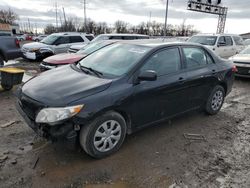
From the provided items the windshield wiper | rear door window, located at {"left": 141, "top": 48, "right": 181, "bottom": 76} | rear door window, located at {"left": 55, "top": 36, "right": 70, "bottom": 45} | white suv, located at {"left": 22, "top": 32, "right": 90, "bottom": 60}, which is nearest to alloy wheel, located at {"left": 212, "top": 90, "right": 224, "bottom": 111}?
rear door window, located at {"left": 141, "top": 48, "right": 181, "bottom": 76}

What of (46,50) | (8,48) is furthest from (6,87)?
(46,50)

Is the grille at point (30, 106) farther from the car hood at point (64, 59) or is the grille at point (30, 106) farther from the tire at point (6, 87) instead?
the car hood at point (64, 59)

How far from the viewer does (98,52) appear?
173 inches

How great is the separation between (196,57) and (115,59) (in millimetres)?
1681

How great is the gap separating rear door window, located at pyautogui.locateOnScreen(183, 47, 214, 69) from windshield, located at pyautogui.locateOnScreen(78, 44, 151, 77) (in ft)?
2.95

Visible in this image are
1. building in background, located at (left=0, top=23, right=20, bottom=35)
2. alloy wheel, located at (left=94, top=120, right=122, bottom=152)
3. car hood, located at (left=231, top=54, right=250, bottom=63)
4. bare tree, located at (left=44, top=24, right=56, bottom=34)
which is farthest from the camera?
bare tree, located at (left=44, top=24, right=56, bottom=34)

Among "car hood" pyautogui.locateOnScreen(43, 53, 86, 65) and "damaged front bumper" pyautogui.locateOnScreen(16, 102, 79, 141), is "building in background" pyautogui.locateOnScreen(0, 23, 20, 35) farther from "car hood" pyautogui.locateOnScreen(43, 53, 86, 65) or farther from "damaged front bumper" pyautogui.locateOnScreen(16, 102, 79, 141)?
"damaged front bumper" pyautogui.locateOnScreen(16, 102, 79, 141)

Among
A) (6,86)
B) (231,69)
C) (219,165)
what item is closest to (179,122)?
(219,165)

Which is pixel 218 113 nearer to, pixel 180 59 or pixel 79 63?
pixel 180 59

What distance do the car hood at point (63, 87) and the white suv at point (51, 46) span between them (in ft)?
28.0

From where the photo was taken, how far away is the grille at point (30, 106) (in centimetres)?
298

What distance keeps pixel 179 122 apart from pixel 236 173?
1.67 m

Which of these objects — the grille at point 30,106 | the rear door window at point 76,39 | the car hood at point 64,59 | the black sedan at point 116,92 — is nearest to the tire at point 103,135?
the black sedan at point 116,92

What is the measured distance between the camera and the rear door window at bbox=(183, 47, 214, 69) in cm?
425
